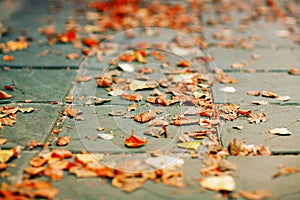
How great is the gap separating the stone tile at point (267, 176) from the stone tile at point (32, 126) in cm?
119

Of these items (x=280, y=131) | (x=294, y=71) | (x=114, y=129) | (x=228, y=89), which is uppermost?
(x=294, y=71)

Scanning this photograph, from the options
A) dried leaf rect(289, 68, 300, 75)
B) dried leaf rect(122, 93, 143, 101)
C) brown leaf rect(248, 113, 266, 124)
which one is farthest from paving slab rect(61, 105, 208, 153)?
dried leaf rect(289, 68, 300, 75)

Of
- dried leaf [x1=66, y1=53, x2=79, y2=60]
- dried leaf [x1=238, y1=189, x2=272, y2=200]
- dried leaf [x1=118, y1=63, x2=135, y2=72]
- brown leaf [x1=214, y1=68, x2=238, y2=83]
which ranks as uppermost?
brown leaf [x1=214, y1=68, x2=238, y2=83]

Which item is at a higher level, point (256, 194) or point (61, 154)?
point (256, 194)

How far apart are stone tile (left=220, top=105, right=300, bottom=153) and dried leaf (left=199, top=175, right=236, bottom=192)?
1.21 ft

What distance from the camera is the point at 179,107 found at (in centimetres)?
299

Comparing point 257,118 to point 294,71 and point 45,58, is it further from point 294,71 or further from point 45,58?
point 45,58

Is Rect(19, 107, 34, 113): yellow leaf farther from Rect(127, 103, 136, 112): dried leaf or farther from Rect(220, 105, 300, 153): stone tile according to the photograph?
Rect(220, 105, 300, 153): stone tile

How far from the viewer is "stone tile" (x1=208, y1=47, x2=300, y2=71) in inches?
149

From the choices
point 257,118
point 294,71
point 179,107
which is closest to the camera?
point 257,118

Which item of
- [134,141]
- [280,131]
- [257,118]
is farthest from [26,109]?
[280,131]

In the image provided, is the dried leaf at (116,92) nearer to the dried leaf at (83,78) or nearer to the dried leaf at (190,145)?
the dried leaf at (83,78)

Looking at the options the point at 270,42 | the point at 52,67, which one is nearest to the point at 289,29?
the point at 270,42

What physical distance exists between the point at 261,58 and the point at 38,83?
2053 mm
